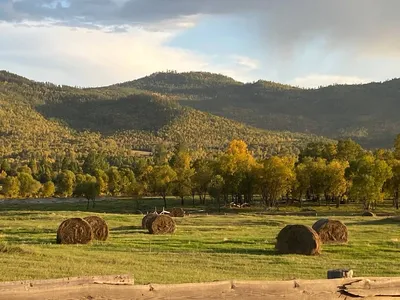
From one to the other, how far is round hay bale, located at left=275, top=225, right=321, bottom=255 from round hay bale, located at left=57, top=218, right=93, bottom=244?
978 cm

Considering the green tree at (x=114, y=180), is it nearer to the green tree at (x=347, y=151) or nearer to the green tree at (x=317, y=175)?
the green tree at (x=347, y=151)

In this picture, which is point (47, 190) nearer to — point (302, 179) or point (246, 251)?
point (302, 179)

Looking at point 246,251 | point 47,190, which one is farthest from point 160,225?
point 47,190

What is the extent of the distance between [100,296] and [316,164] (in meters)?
88.1

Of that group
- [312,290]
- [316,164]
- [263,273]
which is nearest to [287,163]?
[316,164]

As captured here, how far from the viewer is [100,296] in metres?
6.57

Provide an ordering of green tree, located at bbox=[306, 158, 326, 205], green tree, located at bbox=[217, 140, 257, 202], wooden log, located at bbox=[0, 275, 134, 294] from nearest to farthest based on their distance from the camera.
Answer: wooden log, located at bbox=[0, 275, 134, 294] < green tree, located at bbox=[306, 158, 326, 205] < green tree, located at bbox=[217, 140, 257, 202]

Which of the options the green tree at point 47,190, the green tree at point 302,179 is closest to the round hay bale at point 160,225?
the green tree at point 302,179

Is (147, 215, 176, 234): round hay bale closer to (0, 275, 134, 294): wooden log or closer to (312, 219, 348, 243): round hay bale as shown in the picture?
(312, 219, 348, 243): round hay bale

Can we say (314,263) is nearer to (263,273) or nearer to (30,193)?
(263,273)

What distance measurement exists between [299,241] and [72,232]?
36.2ft

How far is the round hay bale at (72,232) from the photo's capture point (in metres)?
27.6

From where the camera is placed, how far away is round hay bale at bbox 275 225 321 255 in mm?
25594

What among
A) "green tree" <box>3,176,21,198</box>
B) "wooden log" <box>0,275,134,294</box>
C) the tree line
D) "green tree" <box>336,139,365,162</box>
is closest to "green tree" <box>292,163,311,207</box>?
the tree line
